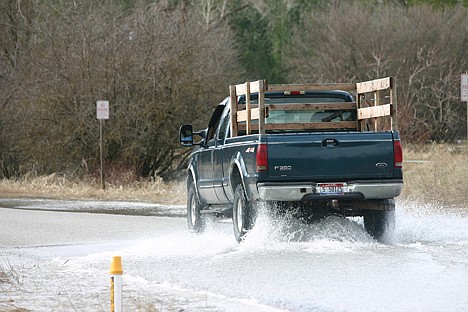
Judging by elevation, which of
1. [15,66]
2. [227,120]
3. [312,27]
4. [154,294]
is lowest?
[154,294]

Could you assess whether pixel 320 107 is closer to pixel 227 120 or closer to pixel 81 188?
pixel 227 120

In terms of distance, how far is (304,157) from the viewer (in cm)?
1488

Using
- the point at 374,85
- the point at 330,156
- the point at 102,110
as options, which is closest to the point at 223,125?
the point at 374,85

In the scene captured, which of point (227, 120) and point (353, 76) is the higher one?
point (353, 76)

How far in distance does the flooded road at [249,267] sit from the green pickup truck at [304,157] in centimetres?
36

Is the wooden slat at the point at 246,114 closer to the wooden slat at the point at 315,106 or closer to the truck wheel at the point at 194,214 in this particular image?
the wooden slat at the point at 315,106

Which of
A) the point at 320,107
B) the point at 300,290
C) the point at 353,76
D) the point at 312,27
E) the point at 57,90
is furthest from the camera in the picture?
the point at 312,27

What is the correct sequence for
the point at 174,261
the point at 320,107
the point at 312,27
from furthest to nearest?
1. the point at 312,27
2. the point at 320,107
3. the point at 174,261

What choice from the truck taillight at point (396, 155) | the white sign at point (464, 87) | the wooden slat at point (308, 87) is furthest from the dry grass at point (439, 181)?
the truck taillight at point (396, 155)

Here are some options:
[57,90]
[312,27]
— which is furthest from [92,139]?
[312,27]

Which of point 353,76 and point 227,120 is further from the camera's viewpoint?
point 353,76

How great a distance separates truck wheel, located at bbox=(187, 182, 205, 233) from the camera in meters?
18.1

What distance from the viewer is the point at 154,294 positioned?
11180 millimetres

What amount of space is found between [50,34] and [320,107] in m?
21.2
